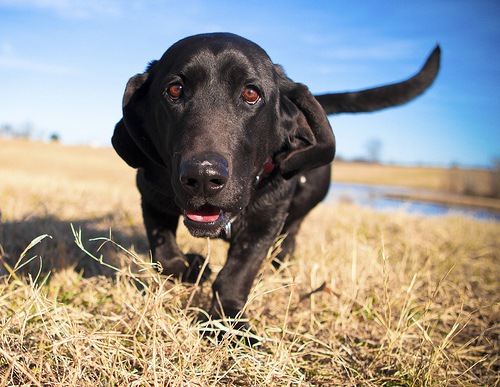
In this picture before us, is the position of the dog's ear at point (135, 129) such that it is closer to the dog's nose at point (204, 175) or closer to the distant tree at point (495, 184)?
the dog's nose at point (204, 175)

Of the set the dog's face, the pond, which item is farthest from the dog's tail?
the pond

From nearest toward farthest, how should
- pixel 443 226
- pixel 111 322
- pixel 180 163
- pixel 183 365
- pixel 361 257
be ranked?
pixel 183 365 < pixel 180 163 < pixel 111 322 < pixel 361 257 < pixel 443 226

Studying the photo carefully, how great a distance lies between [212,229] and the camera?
2.21 metres

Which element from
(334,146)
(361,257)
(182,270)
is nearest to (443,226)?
(361,257)

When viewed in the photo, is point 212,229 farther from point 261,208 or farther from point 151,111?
point 151,111

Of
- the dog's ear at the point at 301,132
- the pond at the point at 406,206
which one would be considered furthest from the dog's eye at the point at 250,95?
the pond at the point at 406,206

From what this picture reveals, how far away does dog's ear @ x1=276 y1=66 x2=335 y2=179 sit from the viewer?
2738 mm

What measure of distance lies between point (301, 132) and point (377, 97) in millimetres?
1367

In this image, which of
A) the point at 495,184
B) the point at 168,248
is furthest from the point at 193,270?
the point at 495,184

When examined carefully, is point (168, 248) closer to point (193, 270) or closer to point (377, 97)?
point (193, 270)

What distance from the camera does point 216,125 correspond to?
2121 mm

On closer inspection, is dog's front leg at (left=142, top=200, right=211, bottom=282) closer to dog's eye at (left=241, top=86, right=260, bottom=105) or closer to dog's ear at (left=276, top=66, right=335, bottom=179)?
dog's ear at (left=276, top=66, right=335, bottom=179)

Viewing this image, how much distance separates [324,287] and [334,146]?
883 millimetres

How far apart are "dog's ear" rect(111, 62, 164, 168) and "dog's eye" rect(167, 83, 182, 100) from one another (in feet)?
1.15
